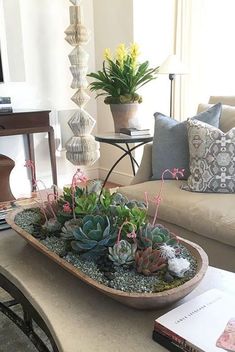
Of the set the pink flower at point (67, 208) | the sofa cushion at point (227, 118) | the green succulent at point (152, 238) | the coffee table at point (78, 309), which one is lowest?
the coffee table at point (78, 309)

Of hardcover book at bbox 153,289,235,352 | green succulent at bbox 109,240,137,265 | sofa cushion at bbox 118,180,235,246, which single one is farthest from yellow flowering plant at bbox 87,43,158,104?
hardcover book at bbox 153,289,235,352

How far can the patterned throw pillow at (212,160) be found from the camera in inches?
74.2

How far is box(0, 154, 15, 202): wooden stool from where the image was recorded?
3.03 metres

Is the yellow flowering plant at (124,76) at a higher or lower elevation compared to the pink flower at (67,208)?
higher

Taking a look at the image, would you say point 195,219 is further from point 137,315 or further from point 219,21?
point 219,21

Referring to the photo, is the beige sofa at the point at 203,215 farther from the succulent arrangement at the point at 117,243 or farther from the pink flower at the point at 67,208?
the pink flower at the point at 67,208

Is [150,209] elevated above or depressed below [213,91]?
below

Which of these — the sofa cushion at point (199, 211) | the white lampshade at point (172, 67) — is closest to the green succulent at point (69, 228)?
the sofa cushion at point (199, 211)

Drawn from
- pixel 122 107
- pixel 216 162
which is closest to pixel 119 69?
pixel 122 107

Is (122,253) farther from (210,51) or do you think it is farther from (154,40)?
(154,40)

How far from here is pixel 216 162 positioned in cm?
190

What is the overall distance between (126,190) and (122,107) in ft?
2.68

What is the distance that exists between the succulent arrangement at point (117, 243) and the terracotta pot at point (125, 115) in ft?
5.09

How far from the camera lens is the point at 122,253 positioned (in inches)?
40.0
